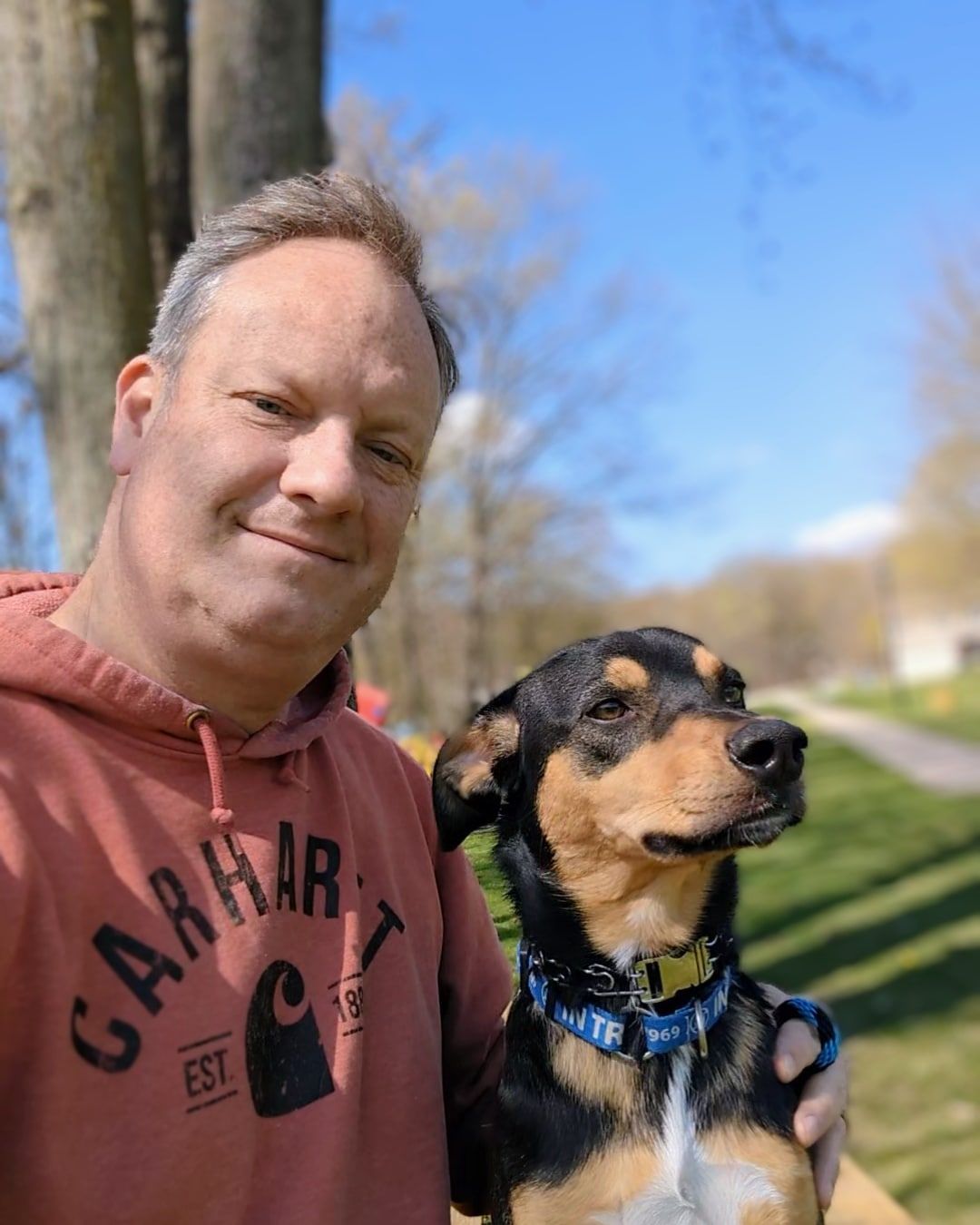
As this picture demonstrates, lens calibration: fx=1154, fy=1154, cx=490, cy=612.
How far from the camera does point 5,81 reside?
3781 millimetres

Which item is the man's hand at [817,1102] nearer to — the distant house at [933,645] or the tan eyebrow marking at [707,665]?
the tan eyebrow marking at [707,665]

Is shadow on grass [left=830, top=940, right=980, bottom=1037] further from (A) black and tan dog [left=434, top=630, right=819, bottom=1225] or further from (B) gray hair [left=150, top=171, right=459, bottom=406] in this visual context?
(B) gray hair [left=150, top=171, right=459, bottom=406]

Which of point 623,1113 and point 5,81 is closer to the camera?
point 623,1113

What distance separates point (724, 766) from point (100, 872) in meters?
1.12

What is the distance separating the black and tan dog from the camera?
6.32 ft

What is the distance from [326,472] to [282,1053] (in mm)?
837

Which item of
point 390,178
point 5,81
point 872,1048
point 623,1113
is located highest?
point 5,81

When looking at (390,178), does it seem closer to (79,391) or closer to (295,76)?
(295,76)

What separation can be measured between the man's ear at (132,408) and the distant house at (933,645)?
6640 cm

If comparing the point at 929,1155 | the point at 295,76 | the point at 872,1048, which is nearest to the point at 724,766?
the point at 295,76

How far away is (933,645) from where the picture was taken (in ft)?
245

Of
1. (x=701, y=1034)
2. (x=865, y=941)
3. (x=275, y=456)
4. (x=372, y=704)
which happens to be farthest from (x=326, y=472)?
(x=865, y=941)

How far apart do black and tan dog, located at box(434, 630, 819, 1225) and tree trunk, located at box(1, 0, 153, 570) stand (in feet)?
6.32

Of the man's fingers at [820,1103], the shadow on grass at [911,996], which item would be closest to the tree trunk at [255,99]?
the man's fingers at [820,1103]
